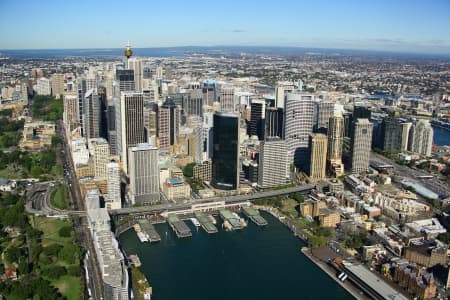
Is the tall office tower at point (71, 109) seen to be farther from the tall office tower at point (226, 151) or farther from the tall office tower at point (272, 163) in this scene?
the tall office tower at point (272, 163)

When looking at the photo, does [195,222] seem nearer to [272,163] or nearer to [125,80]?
[272,163]

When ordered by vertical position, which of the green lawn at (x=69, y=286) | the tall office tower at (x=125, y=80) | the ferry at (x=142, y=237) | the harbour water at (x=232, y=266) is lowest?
the harbour water at (x=232, y=266)

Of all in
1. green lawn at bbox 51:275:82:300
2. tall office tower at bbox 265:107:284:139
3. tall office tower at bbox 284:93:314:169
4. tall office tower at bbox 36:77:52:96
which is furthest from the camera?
tall office tower at bbox 36:77:52:96

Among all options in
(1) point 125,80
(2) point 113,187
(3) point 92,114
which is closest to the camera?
(2) point 113,187

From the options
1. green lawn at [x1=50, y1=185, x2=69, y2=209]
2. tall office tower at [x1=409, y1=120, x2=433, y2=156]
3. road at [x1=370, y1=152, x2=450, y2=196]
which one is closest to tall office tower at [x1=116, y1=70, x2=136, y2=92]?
green lawn at [x1=50, y1=185, x2=69, y2=209]

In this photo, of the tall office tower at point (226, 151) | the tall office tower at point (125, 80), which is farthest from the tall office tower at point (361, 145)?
the tall office tower at point (125, 80)

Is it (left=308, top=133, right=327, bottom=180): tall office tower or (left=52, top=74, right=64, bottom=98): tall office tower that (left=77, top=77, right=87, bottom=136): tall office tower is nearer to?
(left=308, top=133, right=327, bottom=180): tall office tower

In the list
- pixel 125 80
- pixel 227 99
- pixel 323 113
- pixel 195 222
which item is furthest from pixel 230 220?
pixel 227 99
